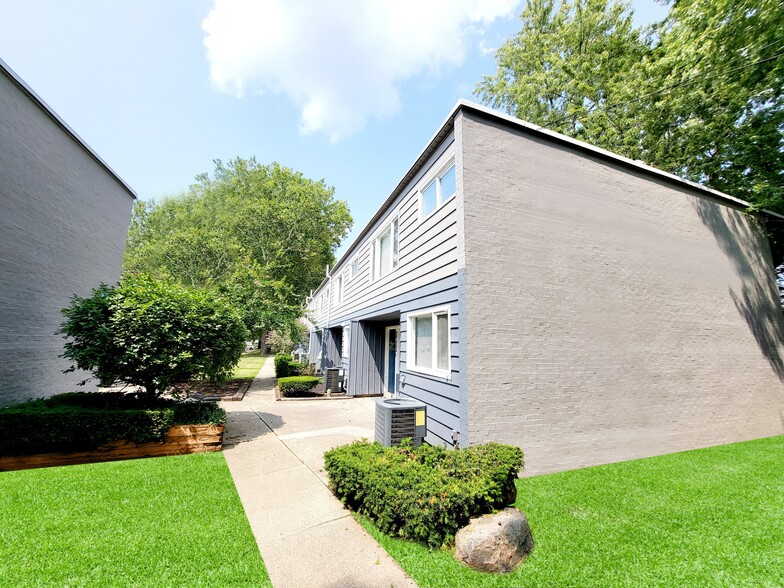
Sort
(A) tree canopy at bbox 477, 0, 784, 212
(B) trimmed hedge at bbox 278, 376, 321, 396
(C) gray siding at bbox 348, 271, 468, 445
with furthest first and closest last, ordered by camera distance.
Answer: (B) trimmed hedge at bbox 278, 376, 321, 396 < (A) tree canopy at bbox 477, 0, 784, 212 < (C) gray siding at bbox 348, 271, 468, 445

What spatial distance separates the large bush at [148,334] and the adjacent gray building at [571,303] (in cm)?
391

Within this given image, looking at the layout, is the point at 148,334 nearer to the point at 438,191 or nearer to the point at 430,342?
the point at 430,342

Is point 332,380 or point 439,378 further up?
point 439,378

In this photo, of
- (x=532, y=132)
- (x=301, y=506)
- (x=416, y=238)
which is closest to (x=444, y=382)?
(x=301, y=506)

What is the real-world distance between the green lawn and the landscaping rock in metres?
0.07

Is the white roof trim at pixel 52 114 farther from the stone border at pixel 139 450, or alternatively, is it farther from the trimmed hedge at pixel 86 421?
the stone border at pixel 139 450

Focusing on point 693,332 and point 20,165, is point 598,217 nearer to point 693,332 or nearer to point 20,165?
point 693,332

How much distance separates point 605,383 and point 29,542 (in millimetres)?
7452

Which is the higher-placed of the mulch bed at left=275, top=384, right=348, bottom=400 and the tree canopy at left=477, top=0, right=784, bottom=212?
the tree canopy at left=477, top=0, right=784, bottom=212

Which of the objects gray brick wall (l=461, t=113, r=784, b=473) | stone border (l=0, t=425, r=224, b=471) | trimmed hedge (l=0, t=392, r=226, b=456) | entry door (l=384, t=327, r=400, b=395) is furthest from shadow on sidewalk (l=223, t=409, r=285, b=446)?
gray brick wall (l=461, t=113, r=784, b=473)

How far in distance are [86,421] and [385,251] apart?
281 inches

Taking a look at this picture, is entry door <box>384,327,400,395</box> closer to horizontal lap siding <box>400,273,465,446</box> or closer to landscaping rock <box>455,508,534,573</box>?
horizontal lap siding <box>400,273,465,446</box>

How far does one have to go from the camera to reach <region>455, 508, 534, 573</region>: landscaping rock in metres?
2.80

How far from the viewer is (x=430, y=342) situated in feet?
20.2
